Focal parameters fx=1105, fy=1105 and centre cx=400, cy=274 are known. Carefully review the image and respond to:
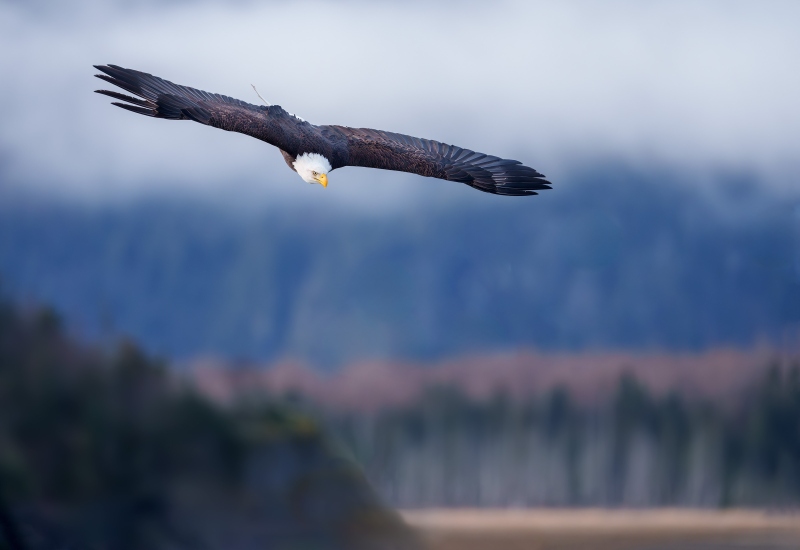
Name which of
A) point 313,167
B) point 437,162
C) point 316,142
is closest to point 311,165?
point 313,167

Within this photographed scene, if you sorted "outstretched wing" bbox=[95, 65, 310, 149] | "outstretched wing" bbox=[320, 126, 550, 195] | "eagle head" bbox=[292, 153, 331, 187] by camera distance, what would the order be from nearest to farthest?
1. "outstretched wing" bbox=[95, 65, 310, 149]
2. "eagle head" bbox=[292, 153, 331, 187]
3. "outstretched wing" bbox=[320, 126, 550, 195]

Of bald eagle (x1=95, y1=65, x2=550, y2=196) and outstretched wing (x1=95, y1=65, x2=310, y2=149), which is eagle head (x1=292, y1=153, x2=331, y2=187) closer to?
bald eagle (x1=95, y1=65, x2=550, y2=196)

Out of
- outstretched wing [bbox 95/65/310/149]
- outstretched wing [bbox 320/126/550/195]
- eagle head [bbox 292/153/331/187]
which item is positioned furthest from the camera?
outstretched wing [bbox 320/126/550/195]

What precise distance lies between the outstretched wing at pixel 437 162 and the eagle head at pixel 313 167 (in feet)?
1.57

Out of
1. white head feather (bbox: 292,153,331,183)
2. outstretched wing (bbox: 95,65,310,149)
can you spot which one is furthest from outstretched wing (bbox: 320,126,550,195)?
outstretched wing (bbox: 95,65,310,149)

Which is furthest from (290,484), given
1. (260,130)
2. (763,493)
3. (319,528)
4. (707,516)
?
(260,130)

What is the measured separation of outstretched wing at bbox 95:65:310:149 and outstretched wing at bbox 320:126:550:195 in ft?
3.91

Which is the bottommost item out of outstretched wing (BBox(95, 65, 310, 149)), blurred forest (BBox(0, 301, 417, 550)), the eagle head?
blurred forest (BBox(0, 301, 417, 550))

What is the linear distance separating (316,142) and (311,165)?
0.75ft

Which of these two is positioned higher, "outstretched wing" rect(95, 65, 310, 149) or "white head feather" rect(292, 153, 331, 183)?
"outstretched wing" rect(95, 65, 310, 149)

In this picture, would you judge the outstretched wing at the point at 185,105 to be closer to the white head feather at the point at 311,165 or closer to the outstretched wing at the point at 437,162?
the white head feather at the point at 311,165

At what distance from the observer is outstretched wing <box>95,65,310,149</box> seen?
934 cm

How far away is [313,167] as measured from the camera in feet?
34.7

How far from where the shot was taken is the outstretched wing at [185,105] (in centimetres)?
934
